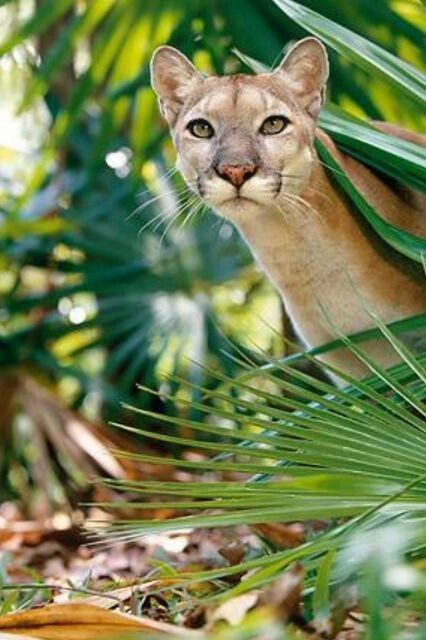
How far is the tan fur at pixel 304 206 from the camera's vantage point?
136 inches

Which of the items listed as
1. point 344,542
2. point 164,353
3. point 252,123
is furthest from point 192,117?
point 164,353

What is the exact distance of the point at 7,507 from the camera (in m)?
6.45

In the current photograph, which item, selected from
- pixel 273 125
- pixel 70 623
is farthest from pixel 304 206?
pixel 70 623

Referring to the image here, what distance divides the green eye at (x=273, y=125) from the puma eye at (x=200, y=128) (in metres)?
0.12

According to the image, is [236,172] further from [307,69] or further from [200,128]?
[307,69]

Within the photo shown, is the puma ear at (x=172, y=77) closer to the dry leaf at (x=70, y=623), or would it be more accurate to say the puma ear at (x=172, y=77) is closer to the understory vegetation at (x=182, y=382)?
the understory vegetation at (x=182, y=382)

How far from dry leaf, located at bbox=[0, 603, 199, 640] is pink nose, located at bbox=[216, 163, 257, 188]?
1.26 meters

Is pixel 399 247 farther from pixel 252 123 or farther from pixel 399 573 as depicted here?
pixel 399 573

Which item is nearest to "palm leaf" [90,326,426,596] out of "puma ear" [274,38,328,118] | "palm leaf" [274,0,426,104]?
"palm leaf" [274,0,426,104]

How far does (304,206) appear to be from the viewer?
3664 mm

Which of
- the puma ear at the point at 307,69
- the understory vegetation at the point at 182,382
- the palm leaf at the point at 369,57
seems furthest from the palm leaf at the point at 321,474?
the puma ear at the point at 307,69

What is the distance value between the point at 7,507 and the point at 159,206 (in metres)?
1.41

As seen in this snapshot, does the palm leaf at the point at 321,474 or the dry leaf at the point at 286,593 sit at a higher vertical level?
the dry leaf at the point at 286,593

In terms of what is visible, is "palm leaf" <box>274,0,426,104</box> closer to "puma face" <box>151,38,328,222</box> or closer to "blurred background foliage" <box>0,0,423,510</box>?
"puma face" <box>151,38,328,222</box>
